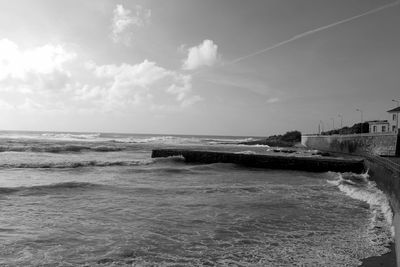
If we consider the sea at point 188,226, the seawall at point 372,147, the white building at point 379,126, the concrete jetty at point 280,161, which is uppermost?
the white building at point 379,126

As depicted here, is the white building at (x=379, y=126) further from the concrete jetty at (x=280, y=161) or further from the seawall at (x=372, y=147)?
the concrete jetty at (x=280, y=161)

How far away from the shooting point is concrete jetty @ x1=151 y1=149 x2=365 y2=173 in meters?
23.4

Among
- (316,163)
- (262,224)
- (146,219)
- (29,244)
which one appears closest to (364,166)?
(316,163)

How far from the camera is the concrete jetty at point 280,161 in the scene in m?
23.4

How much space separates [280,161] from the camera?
26.0m

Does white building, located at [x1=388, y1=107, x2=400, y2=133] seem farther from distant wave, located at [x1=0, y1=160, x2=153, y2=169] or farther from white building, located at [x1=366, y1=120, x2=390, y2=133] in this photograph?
distant wave, located at [x1=0, y1=160, x2=153, y2=169]

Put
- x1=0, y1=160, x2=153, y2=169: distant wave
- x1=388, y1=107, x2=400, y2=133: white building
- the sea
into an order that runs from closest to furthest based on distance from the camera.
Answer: the sea < x1=0, y1=160, x2=153, y2=169: distant wave < x1=388, y1=107, x2=400, y2=133: white building

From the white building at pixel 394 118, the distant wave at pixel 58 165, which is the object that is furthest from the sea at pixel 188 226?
the white building at pixel 394 118

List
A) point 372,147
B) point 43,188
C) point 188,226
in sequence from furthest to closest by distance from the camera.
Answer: point 372,147 < point 43,188 < point 188,226

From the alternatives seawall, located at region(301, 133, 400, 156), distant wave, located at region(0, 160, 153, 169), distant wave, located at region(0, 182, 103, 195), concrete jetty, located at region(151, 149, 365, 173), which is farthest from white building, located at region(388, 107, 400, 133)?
distant wave, located at region(0, 182, 103, 195)

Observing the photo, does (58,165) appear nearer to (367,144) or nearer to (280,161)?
(280,161)

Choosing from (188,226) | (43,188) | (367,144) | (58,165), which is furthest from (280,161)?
(188,226)

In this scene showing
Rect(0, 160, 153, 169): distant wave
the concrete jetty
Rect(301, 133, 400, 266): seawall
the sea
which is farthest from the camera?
the concrete jetty

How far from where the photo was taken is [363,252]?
6.32 metres
